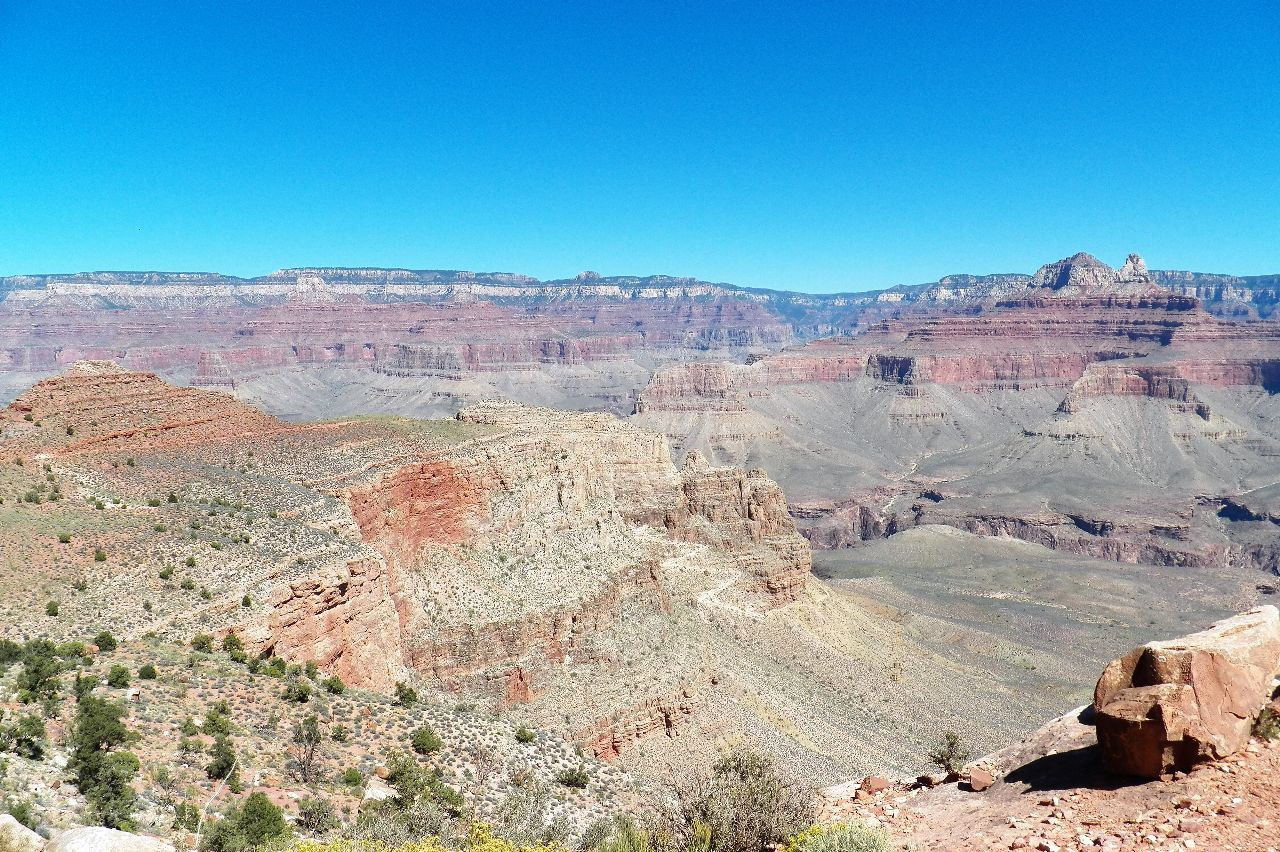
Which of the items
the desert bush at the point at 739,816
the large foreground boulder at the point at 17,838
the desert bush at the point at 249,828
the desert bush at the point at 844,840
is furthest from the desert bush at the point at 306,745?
the desert bush at the point at 844,840

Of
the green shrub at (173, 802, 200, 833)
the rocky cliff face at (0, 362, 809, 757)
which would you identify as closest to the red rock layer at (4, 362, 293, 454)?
the rocky cliff face at (0, 362, 809, 757)

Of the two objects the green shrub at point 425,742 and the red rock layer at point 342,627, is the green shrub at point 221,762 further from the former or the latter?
the red rock layer at point 342,627

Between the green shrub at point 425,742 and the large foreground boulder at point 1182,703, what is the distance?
666 inches

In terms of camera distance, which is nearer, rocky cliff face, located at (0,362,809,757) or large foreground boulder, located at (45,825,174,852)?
large foreground boulder, located at (45,825,174,852)

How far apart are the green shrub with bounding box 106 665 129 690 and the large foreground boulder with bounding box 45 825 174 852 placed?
28.3 ft

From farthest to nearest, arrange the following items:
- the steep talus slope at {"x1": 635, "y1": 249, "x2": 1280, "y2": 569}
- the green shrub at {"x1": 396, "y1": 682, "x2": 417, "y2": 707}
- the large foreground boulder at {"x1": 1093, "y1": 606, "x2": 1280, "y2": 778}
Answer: the steep talus slope at {"x1": 635, "y1": 249, "x2": 1280, "y2": 569}
the green shrub at {"x1": 396, "y1": 682, "x2": 417, "y2": 707}
the large foreground boulder at {"x1": 1093, "y1": 606, "x2": 1280, "y2": 778}

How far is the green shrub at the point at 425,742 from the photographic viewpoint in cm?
2352

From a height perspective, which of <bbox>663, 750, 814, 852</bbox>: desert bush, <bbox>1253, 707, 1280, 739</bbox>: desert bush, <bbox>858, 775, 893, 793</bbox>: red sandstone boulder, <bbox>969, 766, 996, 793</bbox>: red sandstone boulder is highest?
<bbox>1253, 707, 1280, 739</bbox>: desert bush

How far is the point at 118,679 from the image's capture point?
20062 millimetres

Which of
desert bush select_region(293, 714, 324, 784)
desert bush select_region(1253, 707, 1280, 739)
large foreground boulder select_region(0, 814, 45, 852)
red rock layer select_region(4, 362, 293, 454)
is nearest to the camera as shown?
large foreground boulder select_region(0, 814, 45, 852)

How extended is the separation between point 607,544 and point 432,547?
10.8 meters

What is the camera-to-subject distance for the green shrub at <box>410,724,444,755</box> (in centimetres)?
2352

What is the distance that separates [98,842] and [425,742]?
1232 cm

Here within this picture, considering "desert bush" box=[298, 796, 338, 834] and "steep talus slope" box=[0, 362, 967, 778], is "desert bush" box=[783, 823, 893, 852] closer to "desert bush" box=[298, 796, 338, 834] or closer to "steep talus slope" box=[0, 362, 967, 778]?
"desert bush" box=[298, 796, 338, 834]
